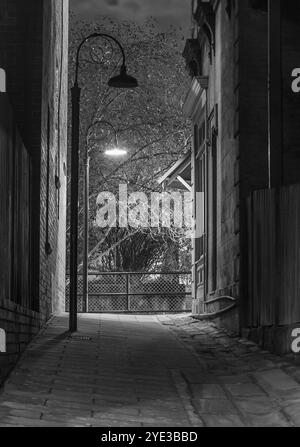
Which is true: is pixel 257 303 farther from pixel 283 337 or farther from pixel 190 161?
pixel 190 161

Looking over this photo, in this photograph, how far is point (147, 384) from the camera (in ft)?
29.6

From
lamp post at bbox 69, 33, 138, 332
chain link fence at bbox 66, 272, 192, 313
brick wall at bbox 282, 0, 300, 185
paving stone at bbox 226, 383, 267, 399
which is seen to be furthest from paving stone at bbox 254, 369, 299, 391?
chain link fence at bbox 66, 272, 192, 313

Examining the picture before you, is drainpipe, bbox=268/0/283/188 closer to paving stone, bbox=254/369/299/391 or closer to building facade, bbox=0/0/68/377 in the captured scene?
building facade, bbox=0/0/68/377

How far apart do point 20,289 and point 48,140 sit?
14.6 feet

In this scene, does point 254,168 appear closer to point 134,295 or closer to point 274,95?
point 274,95

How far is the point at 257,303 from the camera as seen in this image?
1191 centimetres

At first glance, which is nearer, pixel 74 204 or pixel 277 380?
pixel 277 380

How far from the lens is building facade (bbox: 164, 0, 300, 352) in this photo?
10914 millimetres

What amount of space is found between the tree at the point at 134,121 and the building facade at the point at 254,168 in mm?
16685

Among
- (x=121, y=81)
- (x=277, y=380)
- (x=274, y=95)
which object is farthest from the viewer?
(x=121, y=81)

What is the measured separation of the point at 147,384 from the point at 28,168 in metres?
4.18

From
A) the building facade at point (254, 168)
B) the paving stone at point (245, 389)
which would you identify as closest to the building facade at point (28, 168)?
the paving stone at point (245, 389)

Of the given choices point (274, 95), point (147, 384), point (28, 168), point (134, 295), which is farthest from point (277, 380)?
point (134, 295)
